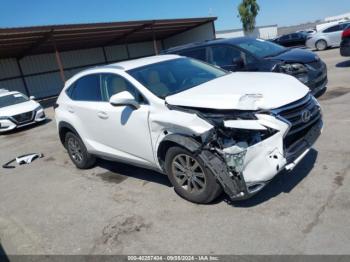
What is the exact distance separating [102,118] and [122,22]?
604 inches

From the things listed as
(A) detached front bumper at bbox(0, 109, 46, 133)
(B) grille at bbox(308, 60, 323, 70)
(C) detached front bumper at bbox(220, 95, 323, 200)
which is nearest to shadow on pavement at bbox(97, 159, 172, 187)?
(C) detached front bumper at bbox(220, 95, 323, 200)

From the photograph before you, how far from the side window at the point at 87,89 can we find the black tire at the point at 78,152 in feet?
2.37

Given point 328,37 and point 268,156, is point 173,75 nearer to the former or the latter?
point 268,156

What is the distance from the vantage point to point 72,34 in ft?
61.4

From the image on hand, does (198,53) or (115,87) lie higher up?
(115,87)

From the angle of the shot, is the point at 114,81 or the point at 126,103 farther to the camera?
the point at 114,81

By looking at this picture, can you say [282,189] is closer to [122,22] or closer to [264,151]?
[264,151]

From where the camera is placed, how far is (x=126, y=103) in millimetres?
3977

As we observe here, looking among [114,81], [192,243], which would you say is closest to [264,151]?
[192,243]

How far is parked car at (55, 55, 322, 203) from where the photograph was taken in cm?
322

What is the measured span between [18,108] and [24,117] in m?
0.52

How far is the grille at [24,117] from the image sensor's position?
37.2 ft

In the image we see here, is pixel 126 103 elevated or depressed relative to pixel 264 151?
elevated

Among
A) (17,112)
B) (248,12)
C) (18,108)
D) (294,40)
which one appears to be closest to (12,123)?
(17,112)
